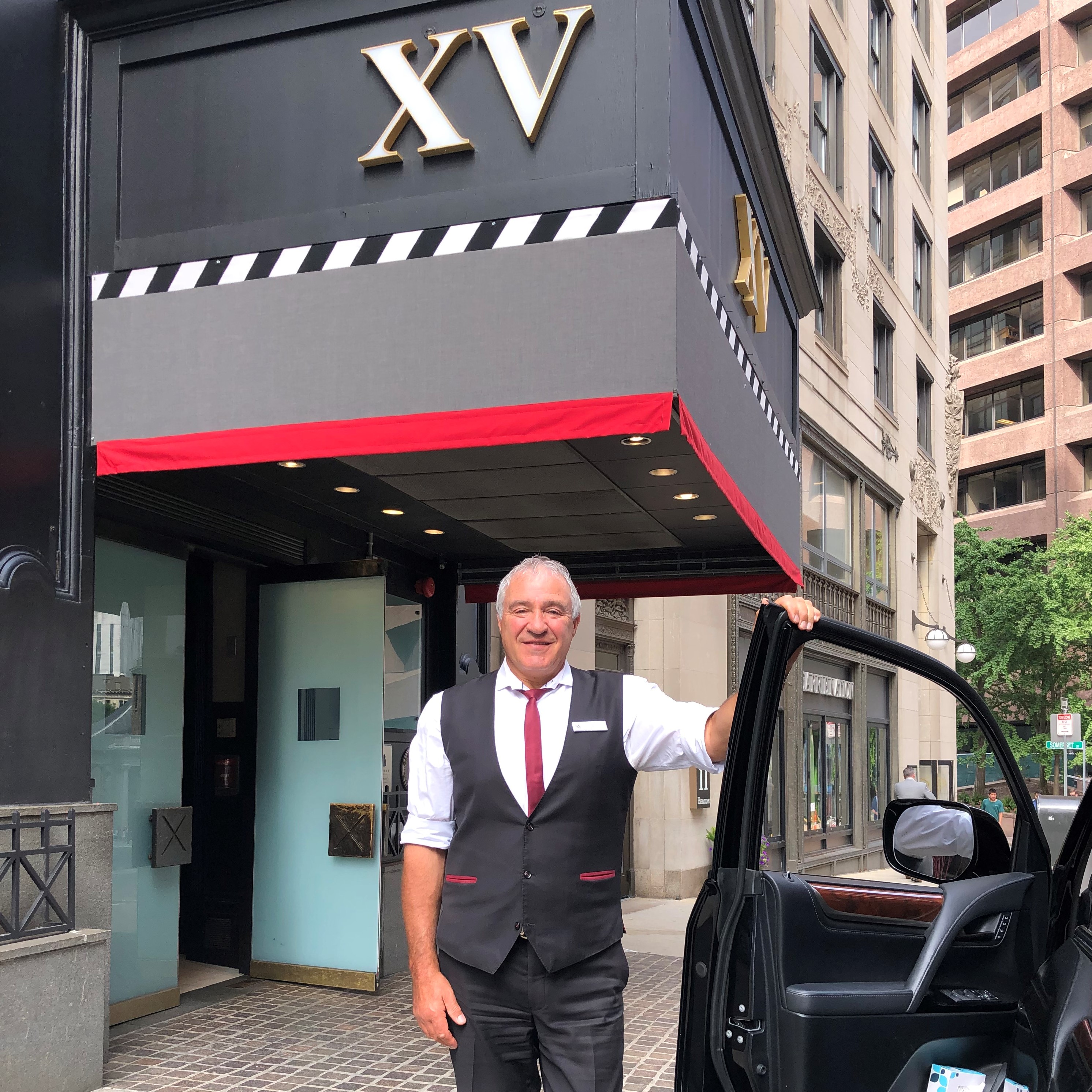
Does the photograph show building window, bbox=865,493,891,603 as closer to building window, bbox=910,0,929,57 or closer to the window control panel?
building window, bbox=910,0,929,57

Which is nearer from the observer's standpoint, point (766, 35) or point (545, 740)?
point (545, 740)

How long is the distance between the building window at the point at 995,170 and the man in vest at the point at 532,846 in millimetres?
55219

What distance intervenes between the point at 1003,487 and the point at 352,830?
52.4 meters

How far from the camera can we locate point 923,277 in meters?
28.3

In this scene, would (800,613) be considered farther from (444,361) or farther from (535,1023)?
(444,361)

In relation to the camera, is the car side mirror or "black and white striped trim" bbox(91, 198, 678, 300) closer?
the car side mirror

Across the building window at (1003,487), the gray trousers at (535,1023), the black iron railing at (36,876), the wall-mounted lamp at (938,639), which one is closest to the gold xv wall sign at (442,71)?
the black iron railing at (36,876)

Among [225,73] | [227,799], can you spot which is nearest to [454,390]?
[225,73]

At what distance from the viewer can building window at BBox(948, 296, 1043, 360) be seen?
54062 mm

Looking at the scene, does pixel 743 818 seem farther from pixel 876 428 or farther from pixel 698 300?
pixel 876 428

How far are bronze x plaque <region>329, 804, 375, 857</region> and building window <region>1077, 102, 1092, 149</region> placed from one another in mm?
52796

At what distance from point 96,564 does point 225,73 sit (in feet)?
9.25

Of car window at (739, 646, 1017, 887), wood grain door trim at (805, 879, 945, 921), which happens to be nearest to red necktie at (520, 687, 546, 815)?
wood grain door trim at (805, 879, 945, 921)

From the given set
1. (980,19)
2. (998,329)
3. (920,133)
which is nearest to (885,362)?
(920,133)
